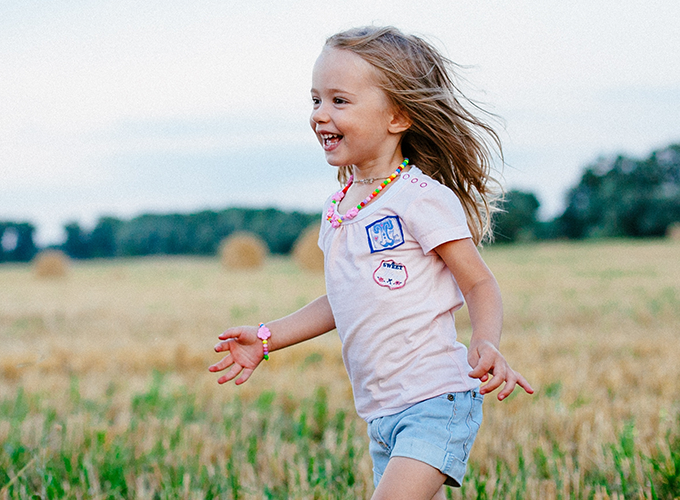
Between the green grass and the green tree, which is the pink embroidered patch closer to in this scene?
the green grass

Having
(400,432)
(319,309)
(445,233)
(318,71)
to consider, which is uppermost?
(318,71)

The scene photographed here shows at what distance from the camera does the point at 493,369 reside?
1891 mm

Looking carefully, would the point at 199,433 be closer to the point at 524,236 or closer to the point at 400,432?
the point at 400,432

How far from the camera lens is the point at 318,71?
217 centimetres

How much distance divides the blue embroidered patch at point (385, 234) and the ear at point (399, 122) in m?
0.31

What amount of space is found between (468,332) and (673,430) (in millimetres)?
4063

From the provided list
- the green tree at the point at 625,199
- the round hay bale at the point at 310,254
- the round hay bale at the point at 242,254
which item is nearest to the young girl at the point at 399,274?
the round hay bale at the point at 310,254

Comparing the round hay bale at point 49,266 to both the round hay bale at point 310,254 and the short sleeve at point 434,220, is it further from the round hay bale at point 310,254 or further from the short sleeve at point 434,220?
the short sleeve at point 434,220

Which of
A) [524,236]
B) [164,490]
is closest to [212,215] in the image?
[524,236]

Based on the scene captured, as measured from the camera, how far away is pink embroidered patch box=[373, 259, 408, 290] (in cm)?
206

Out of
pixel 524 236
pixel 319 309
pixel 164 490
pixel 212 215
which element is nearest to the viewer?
pixel 319 309

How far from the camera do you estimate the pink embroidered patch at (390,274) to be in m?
2.06

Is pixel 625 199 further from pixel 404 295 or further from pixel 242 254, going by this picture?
pixel 404 295

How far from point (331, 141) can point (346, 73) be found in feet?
0.68
